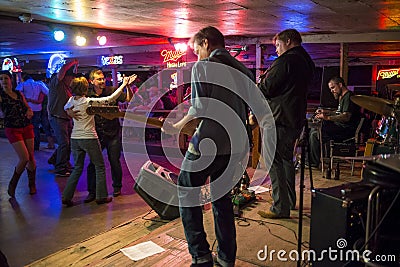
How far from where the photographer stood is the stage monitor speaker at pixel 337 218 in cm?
199

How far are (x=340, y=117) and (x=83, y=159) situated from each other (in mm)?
3567

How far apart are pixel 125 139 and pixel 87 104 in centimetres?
486

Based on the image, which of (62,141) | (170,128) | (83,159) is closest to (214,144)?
(170,128)

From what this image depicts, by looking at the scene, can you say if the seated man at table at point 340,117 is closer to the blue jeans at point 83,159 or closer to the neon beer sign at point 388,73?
the blue jeans at point 83,159

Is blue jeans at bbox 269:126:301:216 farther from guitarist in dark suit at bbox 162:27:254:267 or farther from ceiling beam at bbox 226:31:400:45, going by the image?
ceiling beam at bbox 226:31:400:45

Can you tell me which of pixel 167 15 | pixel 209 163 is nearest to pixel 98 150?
pixel 167 15

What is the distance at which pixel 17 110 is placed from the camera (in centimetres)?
463

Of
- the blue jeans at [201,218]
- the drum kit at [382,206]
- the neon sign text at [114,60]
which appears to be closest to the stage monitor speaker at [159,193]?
the blue jeans at [201,218]

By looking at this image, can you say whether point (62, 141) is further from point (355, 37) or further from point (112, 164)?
point (355, 37)

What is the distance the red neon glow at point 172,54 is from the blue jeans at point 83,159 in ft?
15.0

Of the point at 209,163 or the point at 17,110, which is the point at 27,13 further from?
the point at 209,163

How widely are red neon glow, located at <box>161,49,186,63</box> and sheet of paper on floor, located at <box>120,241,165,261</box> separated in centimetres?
619

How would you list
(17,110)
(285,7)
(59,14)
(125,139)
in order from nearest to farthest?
(285,7), (17,110), (59,14), (125,139)

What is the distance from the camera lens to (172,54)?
861cm
